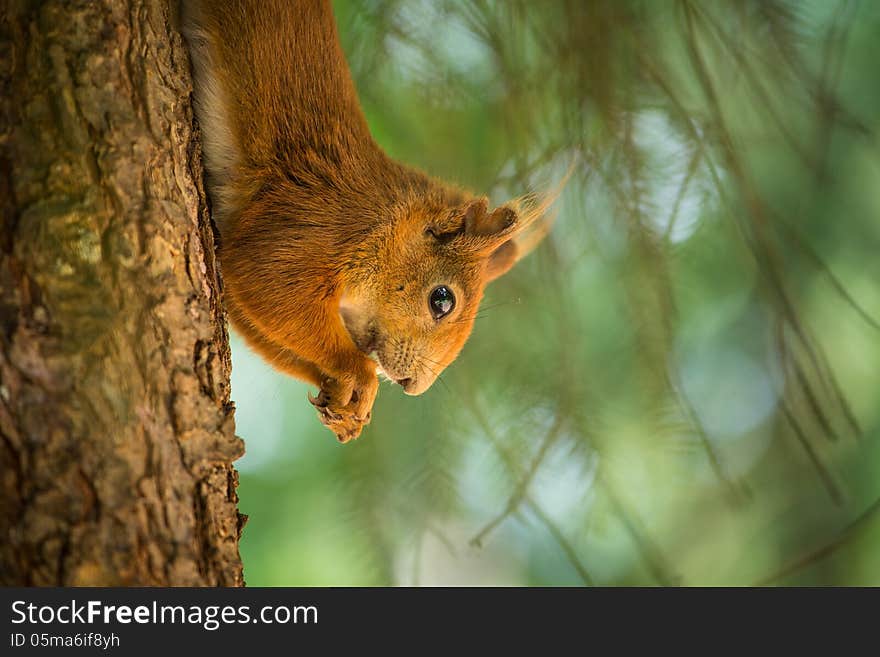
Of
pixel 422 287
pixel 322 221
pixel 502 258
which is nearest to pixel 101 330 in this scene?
pixel 322 221

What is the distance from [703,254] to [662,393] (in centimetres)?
26

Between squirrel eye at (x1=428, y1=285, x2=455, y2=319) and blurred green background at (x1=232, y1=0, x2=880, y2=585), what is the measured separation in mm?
276

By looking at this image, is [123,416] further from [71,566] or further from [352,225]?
[352,225]

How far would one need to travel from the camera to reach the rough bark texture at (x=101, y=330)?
0.99 m

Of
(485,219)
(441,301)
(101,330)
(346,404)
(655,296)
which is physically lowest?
(101,330)

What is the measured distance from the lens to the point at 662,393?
141 centimetres

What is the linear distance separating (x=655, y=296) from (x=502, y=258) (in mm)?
873

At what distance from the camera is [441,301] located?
197 cm

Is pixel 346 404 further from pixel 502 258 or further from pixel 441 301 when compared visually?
pixel 502 258

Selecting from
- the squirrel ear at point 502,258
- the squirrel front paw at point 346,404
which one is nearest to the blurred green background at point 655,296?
the squirrel front paw at point 346,404

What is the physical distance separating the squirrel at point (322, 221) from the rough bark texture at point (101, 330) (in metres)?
0.40

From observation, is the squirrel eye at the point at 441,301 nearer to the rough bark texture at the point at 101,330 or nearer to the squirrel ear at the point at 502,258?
the squirrel ear at the point at 502,258

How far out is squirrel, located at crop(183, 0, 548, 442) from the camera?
1.67 metres

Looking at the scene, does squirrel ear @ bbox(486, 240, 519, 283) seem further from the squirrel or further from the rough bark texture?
the rough bark texture
